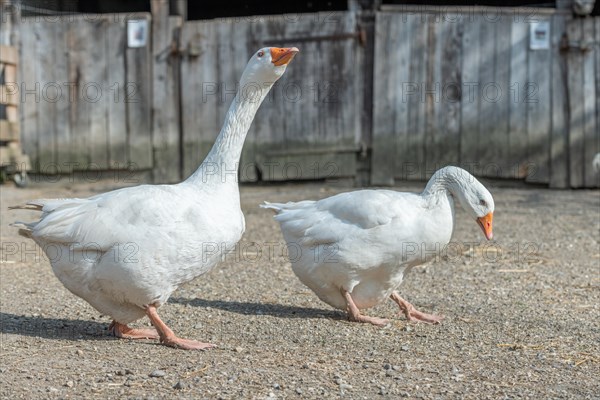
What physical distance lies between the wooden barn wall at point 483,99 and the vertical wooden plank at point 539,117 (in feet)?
0.04

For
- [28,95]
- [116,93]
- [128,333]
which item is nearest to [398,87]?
[116,93]

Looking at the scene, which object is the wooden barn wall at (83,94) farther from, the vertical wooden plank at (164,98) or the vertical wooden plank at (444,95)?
the vertical wooden plank at (444,95)

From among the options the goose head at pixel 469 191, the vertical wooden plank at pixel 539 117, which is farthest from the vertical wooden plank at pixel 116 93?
the goose head at pixel 469 191

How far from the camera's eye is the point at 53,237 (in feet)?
15.1

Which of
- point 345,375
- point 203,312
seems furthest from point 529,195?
point 345,375

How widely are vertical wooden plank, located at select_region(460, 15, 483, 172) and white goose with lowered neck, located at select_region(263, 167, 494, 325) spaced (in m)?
6.01

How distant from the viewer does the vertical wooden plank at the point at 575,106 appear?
1077 centimetres

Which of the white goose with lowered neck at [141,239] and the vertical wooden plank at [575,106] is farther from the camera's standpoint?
the vertical wooden plank at [575,106]

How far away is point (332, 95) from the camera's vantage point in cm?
1135

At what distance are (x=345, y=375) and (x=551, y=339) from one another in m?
1.50

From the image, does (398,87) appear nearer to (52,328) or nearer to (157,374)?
(52,328)

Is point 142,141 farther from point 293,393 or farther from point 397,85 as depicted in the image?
point 293,393

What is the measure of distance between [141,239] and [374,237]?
148 cm

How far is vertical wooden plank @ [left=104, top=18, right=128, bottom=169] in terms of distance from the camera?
11547 millimetres
